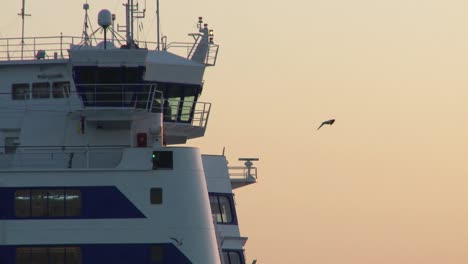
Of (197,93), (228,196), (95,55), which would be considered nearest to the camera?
(95,55)

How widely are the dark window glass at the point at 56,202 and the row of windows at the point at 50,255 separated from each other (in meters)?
1.27

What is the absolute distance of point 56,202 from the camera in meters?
52.5

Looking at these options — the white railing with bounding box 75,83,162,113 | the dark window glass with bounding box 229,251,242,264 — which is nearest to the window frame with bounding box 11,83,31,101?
the white railing with bounding box 75,83,162,113

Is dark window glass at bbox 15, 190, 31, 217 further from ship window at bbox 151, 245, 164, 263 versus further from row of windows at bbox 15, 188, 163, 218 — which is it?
ship window at bbox 151, 245, 164, 263

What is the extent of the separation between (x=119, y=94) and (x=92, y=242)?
257 inches

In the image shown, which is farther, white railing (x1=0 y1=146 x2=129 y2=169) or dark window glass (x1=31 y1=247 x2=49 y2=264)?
white railing (x1=0 y1=146 x2=129 y2=169)

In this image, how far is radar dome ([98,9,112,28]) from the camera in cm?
5667

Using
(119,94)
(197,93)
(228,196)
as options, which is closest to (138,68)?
(119,94)

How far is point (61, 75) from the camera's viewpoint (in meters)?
56.9

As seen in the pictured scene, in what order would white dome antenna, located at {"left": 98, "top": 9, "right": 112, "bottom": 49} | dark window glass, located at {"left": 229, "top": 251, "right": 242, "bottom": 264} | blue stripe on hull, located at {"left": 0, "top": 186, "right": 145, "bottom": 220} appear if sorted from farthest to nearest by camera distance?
dark window glass, located at {"left": 229, "top": 251, "right": 242, "bottom": 264} → white dome antenna, located at {"left": 98, "top": 9, "right": 112, "bottom": 49} → blue stripe on hull, located at {"left": 0, "top": 186, "right": 145, "bottom": 220}

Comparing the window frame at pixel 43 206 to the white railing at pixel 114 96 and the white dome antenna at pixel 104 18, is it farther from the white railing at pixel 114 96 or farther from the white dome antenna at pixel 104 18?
the white dome antenna at pixel 104 18

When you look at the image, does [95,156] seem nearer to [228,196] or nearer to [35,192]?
[35,192]

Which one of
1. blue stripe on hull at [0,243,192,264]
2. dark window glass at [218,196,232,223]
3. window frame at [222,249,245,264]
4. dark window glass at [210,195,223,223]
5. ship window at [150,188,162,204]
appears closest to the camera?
blue stripe on hull at [0,243,192,264]

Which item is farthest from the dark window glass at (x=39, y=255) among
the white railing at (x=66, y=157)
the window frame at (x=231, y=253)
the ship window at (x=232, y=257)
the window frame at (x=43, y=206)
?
the ship window at (x=232, y=257)
